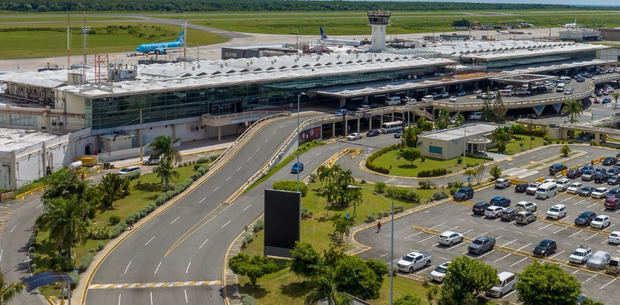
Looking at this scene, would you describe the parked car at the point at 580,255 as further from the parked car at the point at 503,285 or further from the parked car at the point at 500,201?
the parked car at the point at 500,201

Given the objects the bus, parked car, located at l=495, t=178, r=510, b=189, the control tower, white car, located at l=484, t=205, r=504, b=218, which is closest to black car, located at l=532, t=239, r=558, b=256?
white car, located at l=484, t=205, r=504, b=218

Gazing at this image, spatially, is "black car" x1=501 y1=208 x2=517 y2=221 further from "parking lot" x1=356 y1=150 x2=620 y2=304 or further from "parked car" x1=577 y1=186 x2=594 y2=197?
"parked car" x1=577 y1=186 x2=594 y2=197

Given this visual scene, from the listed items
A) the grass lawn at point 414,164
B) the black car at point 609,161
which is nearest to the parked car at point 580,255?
the grass lawn at point 414,164

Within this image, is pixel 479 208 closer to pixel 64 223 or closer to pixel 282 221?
pixel 282 221

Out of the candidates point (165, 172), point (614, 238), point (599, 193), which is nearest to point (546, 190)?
point (599, 193)

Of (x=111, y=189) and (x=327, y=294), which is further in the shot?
(x=111, y=189)
